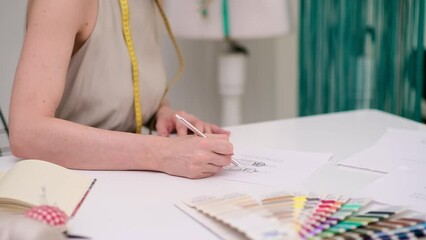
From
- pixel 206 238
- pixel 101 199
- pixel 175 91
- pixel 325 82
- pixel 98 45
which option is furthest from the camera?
pixel 175 91

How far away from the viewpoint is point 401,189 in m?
0.89

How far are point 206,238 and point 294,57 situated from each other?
1871 mm

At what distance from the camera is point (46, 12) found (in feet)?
3.32

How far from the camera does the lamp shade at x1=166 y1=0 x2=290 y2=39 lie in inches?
71.7

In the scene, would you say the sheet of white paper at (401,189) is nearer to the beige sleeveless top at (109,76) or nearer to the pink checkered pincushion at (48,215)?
the pink checkered pincushion at (48,215)

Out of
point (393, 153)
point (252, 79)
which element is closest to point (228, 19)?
point (252, 79)

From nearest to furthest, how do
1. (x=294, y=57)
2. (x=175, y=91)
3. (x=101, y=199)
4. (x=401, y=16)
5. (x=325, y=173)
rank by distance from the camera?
1. (x=101, y=199)
2. (x=325, y=173)
3. (x=401, y=16)
4. (x=175, y=91)
5. (x=294, y=57)

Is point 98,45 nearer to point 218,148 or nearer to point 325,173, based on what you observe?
point 218,148

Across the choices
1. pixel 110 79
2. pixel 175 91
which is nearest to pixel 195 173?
pixel 110 79

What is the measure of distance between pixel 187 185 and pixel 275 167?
0.58ft

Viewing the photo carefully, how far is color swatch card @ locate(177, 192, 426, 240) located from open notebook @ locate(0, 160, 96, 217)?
6.7 inches

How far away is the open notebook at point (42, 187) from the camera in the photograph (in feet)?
2.49

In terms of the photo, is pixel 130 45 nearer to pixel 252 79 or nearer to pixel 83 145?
pixel 83 145

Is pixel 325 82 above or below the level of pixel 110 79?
below
